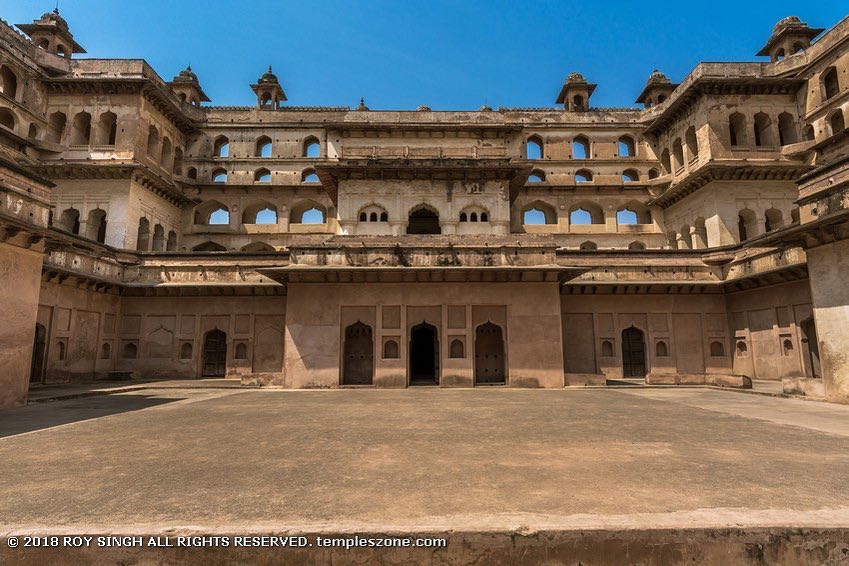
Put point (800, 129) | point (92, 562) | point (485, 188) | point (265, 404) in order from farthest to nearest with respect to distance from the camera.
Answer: point (800, 129) < point (485, 188) < point (265, 404) < point (92, 562)

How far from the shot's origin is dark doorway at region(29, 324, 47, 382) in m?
15.3

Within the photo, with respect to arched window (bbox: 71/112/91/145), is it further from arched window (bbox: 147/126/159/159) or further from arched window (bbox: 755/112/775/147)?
arched window (bbox: 755/112/775/147)

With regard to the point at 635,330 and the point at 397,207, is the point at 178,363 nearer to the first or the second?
the point at 397,207

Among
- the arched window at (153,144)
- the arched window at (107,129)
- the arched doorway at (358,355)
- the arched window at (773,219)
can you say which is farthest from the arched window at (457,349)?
the arched window at (107,129)

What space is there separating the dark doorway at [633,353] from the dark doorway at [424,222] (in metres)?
11.1

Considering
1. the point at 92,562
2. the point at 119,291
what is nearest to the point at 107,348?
the point at 119,291

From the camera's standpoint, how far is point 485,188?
75.5 feet

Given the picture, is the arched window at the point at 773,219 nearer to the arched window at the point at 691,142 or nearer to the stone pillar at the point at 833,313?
the arched window at the point at 691,142

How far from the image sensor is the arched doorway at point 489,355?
15.6m

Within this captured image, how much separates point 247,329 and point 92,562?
17064 millimetres

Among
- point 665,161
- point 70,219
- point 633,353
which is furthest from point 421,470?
point 665,161

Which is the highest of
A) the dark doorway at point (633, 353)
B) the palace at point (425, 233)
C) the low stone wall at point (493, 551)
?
the palace at point (425, 233)

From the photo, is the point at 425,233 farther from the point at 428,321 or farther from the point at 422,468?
the point at 422,468

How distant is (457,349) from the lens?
15.3m
